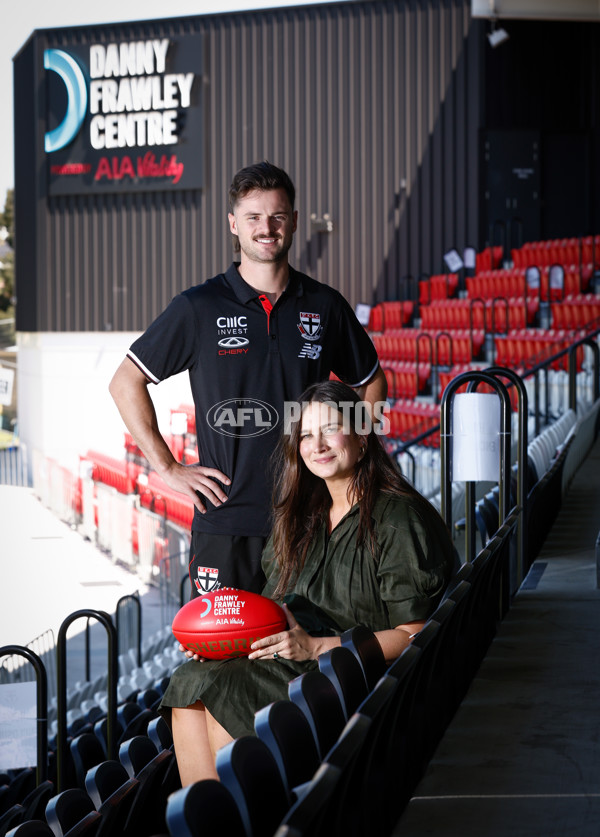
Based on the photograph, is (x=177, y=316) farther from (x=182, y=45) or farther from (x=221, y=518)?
(x=182, y=45)

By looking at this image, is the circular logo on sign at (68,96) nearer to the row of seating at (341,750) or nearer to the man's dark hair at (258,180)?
the man's dark hair at (258,180)

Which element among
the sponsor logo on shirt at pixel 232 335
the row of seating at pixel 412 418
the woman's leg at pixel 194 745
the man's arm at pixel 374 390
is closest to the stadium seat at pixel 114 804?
the woman's leg at pixel 194 745

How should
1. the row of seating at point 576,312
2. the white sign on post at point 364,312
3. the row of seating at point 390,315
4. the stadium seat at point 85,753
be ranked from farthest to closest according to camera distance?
the white sign on post at point 364,312 < the row of seating at point 390,315 < the row of seating at point 576,312 < the stadium seat at point 85,753

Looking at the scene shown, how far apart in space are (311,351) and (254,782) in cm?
122

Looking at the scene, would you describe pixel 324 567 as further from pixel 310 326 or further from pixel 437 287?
pixel 437 287

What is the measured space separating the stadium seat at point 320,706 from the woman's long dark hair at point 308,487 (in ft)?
1.93

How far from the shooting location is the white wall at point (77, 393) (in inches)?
616

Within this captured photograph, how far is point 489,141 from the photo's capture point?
1412 centimetres

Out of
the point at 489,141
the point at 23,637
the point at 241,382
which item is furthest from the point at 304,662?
the point at 489,141

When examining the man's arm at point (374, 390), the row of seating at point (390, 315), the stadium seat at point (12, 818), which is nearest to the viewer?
the man's arm at point (374, 390)

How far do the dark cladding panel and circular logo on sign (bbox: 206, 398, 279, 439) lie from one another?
1246 centimetres

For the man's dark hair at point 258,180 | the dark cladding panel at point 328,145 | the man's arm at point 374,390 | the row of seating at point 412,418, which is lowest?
the row of seating at point 412,418

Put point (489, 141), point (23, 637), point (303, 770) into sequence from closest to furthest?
point (303, 770), point (23, 637), point (489, 141)

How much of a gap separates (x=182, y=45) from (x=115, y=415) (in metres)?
5.73
